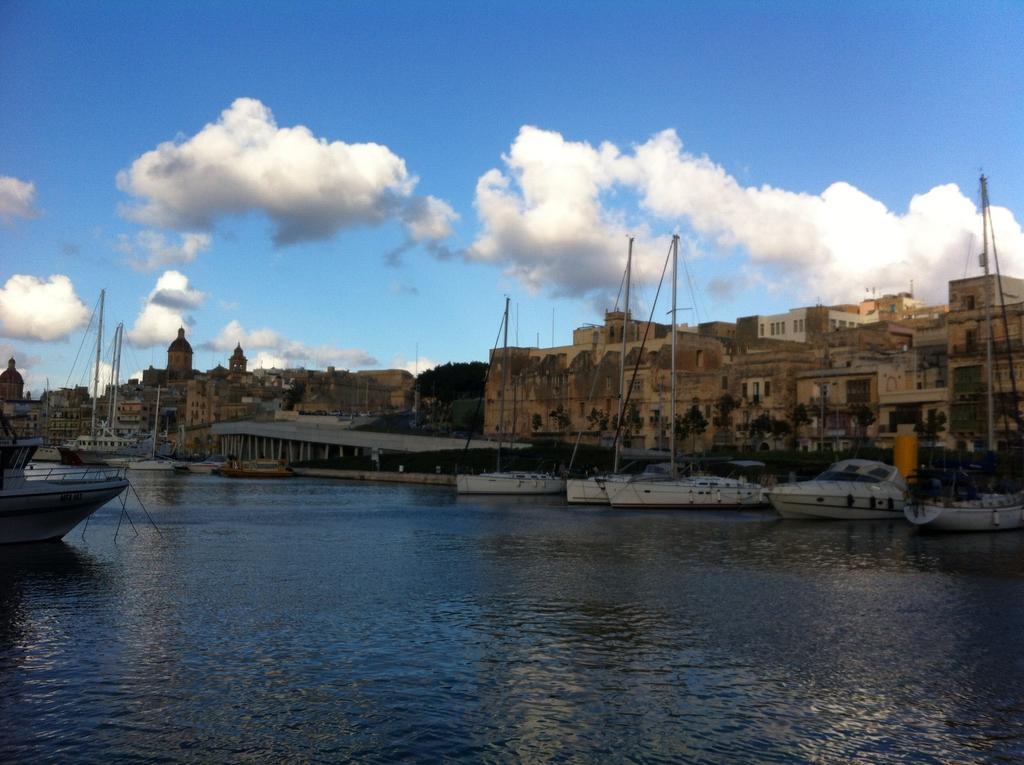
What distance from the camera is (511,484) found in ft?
197

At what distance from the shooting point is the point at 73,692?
12.6 meters

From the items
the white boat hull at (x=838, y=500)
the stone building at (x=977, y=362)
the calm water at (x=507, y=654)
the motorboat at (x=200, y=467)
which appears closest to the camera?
the calm water at (x=507, y=654)

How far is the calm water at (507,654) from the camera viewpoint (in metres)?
11.0

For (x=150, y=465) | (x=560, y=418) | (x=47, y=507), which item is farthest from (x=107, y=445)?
(x=47, y=507)

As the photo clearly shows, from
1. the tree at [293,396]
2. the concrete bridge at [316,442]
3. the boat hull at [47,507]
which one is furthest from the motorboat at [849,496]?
the tree at [293,396]

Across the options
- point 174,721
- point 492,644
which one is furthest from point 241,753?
point 492,644

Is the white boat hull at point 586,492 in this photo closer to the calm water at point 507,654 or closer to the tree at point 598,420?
the calm water at point 507,654

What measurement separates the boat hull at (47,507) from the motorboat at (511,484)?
31.7m

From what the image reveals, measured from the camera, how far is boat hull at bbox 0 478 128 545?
28.2 meters

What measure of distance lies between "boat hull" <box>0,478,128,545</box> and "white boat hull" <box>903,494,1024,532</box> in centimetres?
2829

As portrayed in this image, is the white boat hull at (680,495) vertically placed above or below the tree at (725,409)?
below

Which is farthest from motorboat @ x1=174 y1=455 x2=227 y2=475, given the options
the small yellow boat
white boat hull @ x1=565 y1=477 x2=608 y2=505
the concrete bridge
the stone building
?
the stone building

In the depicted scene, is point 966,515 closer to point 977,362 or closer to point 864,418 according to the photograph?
point 977,362

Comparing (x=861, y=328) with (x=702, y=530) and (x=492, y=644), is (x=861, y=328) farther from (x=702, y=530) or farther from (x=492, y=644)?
(x=492, y=644)
